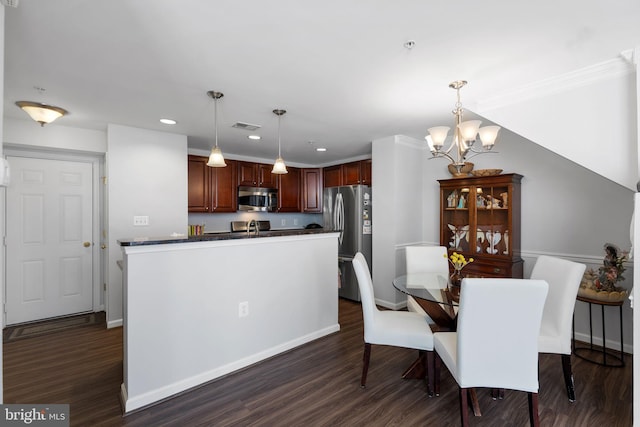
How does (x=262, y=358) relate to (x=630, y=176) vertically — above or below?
below

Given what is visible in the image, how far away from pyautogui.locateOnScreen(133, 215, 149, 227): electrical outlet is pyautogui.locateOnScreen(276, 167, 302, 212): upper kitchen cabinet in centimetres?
227

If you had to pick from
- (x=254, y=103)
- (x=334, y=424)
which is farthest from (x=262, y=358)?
(x=254, y=103)

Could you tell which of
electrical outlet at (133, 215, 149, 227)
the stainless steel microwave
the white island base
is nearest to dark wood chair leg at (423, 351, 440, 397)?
the white island base

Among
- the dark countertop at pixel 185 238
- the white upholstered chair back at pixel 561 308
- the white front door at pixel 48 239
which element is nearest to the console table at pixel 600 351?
the white upholstered chair back at pixel 561 308

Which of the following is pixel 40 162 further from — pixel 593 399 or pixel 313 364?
pixel 593 399

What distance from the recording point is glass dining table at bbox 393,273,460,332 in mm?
2223

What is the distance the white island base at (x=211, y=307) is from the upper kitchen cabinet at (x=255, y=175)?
2.36 m

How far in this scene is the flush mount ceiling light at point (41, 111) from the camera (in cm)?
286

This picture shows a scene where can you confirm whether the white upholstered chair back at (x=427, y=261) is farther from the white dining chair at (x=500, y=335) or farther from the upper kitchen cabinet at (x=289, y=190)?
the upper kitchen cabinet at (x=289, y=190)

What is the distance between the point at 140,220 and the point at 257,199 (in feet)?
6.08

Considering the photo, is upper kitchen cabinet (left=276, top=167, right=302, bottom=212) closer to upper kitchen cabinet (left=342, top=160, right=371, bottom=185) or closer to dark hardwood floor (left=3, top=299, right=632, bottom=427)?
upper kitchen cabinet (left=342, top=160, right=371, bottom=185)

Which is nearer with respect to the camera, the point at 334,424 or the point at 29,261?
the point at 334,424

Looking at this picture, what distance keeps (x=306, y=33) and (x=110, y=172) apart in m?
2.95

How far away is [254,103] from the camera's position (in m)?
2.89
